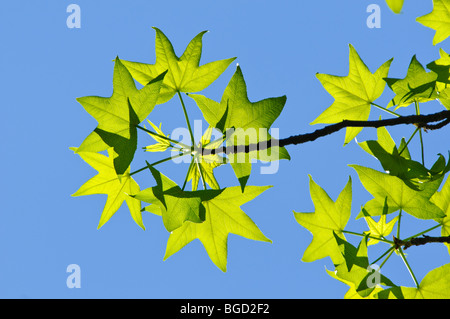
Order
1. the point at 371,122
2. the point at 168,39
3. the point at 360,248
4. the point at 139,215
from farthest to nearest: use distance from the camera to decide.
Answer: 1. the point at 139,215
2. the point at 168,39
3. the point at 360,248
4. the point at 371,122

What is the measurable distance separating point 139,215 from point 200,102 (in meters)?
0.48

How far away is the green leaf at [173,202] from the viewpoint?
1026mm

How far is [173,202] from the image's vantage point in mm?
1038

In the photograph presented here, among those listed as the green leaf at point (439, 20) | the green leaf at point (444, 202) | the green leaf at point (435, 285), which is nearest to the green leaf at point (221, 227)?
the green leaf at point (435, 285)

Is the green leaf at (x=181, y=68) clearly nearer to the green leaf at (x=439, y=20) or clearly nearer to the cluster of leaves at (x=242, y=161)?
the cluster of leaves at (x=242, y=161)

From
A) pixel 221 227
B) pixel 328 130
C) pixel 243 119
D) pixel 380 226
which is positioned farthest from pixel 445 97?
pixel 221 227

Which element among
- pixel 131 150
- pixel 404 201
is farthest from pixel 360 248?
pixel 131 150

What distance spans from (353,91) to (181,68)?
22.9 inches

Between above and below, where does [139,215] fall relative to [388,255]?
above

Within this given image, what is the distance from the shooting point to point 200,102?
1.14m

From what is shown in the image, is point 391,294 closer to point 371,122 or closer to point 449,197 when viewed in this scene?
point 449,197

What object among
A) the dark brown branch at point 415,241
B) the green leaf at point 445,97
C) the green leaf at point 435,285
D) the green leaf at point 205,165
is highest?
the green leaf at point 445,97

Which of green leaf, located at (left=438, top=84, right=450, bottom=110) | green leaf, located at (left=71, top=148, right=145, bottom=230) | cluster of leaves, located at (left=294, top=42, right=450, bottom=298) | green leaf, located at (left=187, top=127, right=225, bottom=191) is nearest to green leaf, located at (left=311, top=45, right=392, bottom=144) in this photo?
cluster of leaves, located at (left=294, top=42, right=450, bottom=298)

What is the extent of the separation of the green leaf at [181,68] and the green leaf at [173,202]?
32 centimetres
